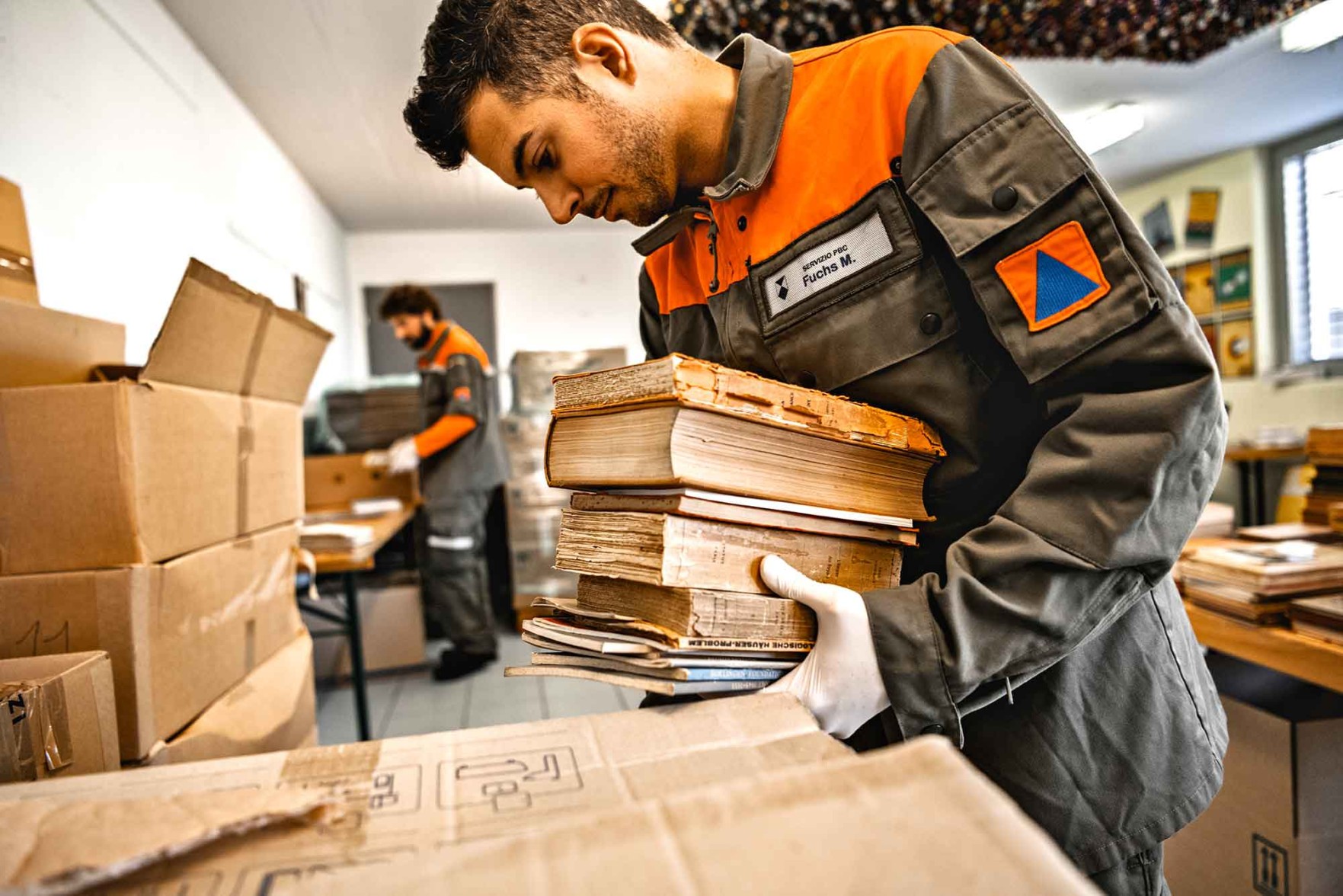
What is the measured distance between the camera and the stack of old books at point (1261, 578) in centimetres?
142

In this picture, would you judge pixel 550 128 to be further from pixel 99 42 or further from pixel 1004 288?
pixel 99 42

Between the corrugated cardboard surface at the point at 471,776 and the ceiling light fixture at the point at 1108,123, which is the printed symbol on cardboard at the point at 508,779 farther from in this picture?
the ceiling light fixture at the point at 1108,123

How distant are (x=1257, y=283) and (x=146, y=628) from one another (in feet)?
21.6

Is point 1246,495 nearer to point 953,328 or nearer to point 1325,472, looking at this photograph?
point 1325,472

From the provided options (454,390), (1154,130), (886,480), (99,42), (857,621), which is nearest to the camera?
(857,621)

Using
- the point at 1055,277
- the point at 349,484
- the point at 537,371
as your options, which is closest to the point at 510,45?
the point at 1055,277

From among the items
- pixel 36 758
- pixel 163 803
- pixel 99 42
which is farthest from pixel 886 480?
pixel 99 42

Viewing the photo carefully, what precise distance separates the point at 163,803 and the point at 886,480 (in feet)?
2.15

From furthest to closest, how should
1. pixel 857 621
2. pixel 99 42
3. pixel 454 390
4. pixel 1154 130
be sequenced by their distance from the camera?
pixel 1154 130 → pixel 454 390 → pixel 99 42 → pixel 857 621

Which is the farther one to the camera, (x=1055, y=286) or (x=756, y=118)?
(x=756, y=118)

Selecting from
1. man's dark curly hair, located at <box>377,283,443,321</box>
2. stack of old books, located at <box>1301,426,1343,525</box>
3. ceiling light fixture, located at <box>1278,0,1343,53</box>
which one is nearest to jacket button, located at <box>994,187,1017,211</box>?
stack of old books, located at <box>1301,426,1343,525</box>

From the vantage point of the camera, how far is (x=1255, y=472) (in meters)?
4.81

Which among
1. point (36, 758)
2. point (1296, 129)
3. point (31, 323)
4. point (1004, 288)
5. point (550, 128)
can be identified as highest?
point (1296, 129)

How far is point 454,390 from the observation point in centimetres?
361
